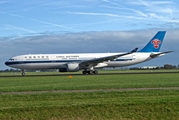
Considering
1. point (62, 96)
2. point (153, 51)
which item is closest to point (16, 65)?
point (153, 51)

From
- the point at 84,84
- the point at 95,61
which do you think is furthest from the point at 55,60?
the point at 84,84

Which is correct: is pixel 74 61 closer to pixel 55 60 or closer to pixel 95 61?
pixel 55 60

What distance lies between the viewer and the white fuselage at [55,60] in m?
59.9

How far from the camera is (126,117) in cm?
1474

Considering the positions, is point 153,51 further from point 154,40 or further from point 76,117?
point 76,117

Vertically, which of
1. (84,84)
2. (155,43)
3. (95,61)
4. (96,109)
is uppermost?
(155,43)

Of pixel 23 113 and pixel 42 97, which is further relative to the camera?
pixel 42 97

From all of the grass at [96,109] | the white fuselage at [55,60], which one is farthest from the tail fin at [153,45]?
the grass at [96,109]

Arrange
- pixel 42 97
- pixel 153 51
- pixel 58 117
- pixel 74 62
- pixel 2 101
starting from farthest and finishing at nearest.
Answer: pixel 153 51, pixel 74 62, pixel 42 97, pixel 2 101, pixel 58 117

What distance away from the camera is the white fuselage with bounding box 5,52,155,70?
197 feet

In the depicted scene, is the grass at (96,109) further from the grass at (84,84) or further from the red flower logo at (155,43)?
the red flower logo at (155,43)

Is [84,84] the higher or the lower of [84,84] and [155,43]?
the lower

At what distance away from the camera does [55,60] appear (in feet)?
196

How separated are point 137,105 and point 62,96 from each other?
521 cm
